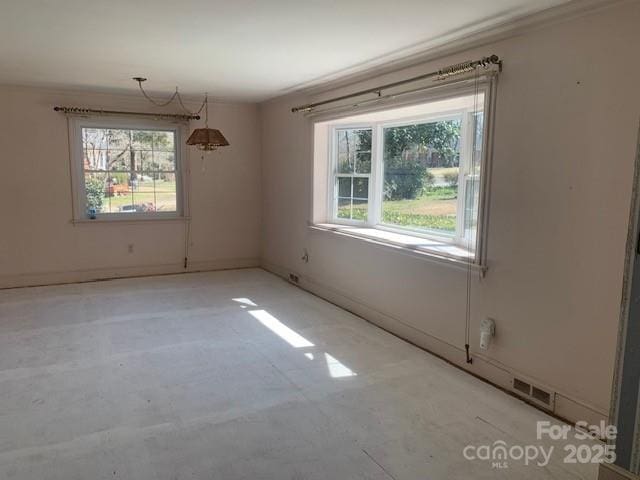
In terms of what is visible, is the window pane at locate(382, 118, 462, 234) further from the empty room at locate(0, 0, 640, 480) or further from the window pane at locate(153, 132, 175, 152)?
the window pane at locate(153, 132, 175, 152)

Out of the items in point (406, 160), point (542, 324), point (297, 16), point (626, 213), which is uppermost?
point (297, 16)

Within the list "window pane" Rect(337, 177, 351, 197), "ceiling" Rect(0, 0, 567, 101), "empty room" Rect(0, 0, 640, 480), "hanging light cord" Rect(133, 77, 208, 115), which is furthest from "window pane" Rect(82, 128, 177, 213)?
"window pane" Rect(337, 177, 351, 197)

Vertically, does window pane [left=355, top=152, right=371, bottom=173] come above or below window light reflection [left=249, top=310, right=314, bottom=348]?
above

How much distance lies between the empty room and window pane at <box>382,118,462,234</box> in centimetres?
2

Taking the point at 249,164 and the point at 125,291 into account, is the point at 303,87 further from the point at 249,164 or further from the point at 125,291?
the point at 125,291

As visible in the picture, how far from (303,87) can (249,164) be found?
1.77m

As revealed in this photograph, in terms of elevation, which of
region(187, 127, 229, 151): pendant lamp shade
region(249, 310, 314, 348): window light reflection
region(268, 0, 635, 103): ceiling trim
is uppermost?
region(268, 0, 635, 103): ceiling trim

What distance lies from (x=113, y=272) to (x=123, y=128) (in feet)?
5.86

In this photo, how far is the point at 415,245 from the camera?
367 cm

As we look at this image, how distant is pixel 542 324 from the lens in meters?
2.68

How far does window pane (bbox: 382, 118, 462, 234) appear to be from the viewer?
12.3ft

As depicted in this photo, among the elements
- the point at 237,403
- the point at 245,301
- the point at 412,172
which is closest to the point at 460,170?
the point at 412,172

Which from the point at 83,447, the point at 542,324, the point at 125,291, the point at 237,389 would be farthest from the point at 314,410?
the point at 125,291

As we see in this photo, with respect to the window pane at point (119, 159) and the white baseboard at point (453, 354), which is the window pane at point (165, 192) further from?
the white baseboard at point (453, 354)
